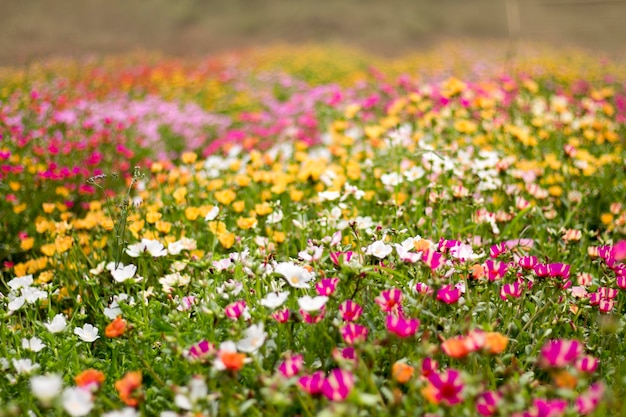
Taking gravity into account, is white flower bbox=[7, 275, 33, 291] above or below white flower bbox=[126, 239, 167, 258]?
below

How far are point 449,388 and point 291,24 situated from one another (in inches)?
671

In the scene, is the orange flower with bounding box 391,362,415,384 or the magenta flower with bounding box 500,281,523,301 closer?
the orange flower with bounding box 391,362,415,384

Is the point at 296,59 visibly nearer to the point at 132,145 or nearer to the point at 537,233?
the point at 132,145

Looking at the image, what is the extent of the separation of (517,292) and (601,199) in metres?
1.73

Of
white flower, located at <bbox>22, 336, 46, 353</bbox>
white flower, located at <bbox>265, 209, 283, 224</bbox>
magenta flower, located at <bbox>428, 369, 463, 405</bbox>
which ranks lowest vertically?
white flower, located at <bbox>265, 209, 283, 224</bbox>

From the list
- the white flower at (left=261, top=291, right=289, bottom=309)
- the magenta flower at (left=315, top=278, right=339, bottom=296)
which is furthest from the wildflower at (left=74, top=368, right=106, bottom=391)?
the magenta flower at (left=315, top=278, right=339, bottom=296)

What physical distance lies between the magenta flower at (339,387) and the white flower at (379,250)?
0.55m

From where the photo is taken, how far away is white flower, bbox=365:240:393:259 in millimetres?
1640

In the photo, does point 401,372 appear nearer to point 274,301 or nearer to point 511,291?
point 274,301

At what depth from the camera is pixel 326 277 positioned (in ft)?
5.59

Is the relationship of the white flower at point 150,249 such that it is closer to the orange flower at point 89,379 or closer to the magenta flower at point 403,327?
the orange flower at point 89,379

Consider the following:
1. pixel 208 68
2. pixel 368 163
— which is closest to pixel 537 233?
pixel 368 163

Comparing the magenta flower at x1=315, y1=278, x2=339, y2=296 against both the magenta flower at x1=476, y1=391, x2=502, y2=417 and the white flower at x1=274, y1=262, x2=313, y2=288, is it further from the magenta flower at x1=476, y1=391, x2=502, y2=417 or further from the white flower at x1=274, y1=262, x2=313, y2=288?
the magenta flower at x1=476, y1=391, x2=502, y2=417

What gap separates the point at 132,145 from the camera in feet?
15.8
